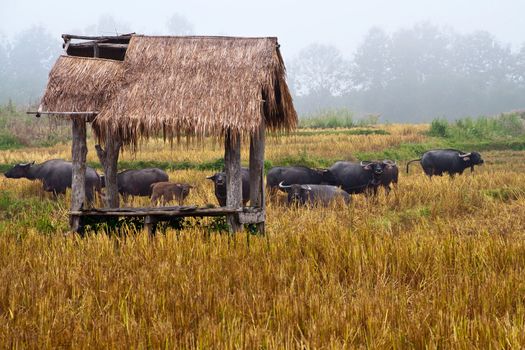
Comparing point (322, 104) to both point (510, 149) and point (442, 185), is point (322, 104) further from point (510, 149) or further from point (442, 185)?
point (442, 185)

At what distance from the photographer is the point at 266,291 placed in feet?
15.3

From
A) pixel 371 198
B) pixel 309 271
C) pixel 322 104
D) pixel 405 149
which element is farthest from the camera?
pixel 322 104

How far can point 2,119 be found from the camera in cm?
2728

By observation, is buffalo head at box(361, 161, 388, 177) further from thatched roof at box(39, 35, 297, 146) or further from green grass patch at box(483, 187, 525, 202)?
thatched roof at box(39, 35, 297, 146)

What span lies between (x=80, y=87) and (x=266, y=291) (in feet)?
14.8

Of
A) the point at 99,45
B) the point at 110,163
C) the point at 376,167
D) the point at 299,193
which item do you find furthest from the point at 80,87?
the point at 376,167

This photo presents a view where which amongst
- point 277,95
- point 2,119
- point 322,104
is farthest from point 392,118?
point 277,95

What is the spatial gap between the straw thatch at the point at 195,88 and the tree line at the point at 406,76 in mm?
47492

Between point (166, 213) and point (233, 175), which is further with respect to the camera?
point (233, 175)

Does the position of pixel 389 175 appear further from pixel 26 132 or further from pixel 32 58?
pixel 32 58

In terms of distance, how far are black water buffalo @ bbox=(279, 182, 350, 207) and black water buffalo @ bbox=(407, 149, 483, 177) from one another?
220 inches

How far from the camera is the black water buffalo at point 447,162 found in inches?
637

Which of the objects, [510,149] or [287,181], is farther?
[510,149]

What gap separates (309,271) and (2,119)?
26068 millimetres
